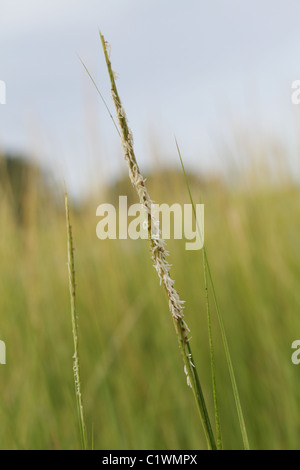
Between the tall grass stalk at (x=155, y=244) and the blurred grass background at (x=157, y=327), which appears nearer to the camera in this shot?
the tall grass stalk at (x=155, y=244)

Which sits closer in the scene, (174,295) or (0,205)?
(174,295)

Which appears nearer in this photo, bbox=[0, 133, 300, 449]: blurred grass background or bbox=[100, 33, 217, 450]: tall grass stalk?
bbox=[100, 33, 217, 450]: tall grass stalk

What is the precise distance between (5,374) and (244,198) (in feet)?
2.96

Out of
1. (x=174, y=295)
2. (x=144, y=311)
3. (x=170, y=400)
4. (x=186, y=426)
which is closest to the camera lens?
(x=174, y=295)

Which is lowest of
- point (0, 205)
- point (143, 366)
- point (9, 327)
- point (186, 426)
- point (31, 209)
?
point (186, 426)

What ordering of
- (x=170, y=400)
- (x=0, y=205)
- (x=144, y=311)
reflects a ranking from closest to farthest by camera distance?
1. (x=170, y=400)
2. (x=144, y=311)
3. (x=0, y=205)

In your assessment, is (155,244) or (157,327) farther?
(157,327)

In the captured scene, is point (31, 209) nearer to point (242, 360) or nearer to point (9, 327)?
point (9, 327)

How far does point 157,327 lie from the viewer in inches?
51.1

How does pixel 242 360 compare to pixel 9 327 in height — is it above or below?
below

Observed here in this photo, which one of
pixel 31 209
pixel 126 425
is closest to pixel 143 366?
A: pixel 126 425

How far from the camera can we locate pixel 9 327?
49.5 inches

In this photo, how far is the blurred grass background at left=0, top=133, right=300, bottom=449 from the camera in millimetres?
1065

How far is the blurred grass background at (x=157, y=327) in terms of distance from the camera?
1065 mm
